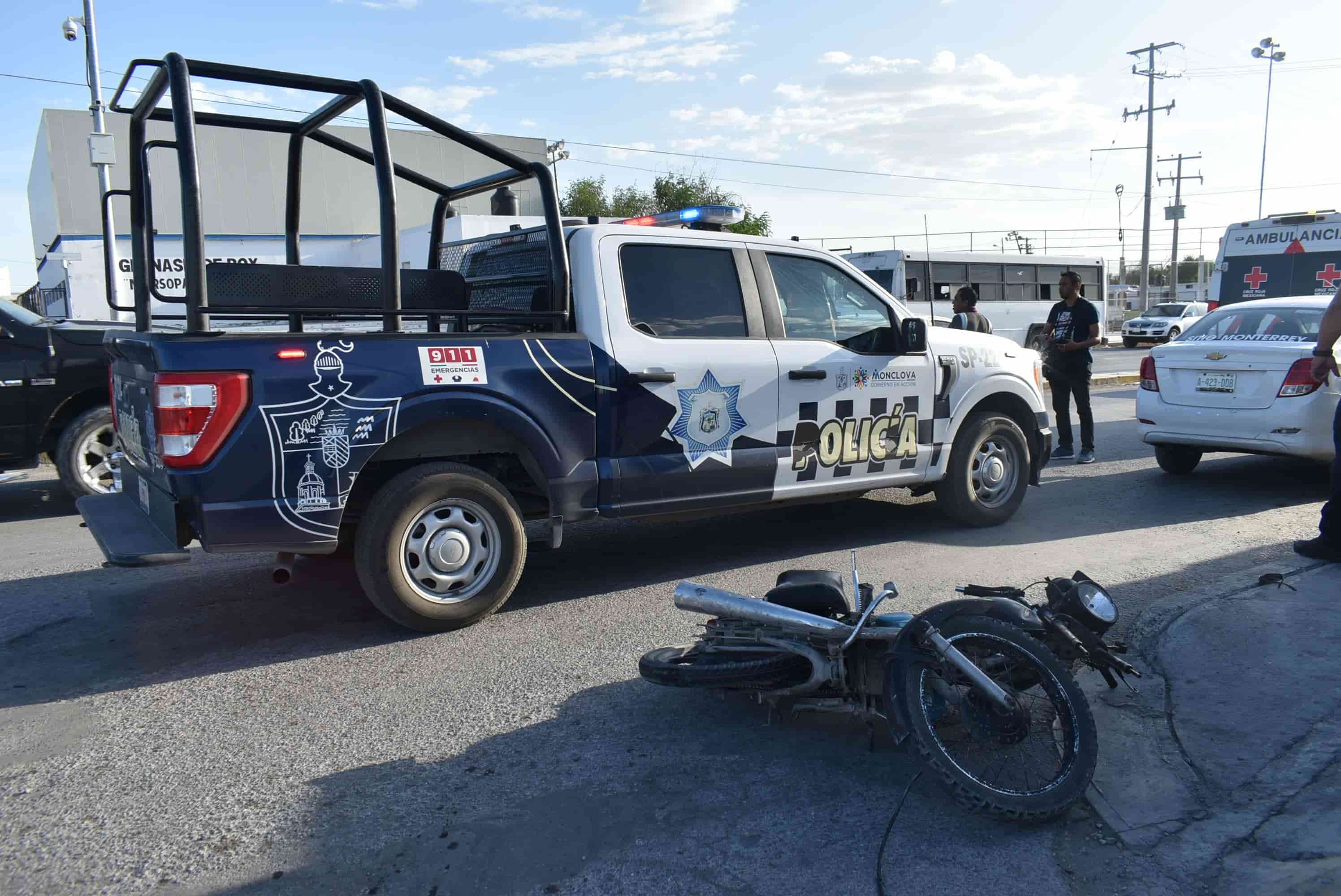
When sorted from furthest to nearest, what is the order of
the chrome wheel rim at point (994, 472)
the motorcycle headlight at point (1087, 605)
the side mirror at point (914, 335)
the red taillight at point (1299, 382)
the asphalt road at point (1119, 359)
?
the asphalt road at point (1119, 359) → the red taillight at point (1299, 382) → the chrome wheel rim at point (994, 472) → the side mirror at point (914, 335) → the motorcycle headlight at point (1087, 605)

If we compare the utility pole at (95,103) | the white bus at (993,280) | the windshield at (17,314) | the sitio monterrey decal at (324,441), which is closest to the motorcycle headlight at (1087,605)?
the sitio monterrey decal at (324,441)

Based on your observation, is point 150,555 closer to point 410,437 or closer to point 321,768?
point 410,437

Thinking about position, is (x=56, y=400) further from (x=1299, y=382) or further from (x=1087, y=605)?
(x=1299, y=382)

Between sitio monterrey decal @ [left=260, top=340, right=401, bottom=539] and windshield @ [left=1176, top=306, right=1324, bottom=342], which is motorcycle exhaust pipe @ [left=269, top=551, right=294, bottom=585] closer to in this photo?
sitio monterrey decal @ [left=260, top=340, right=401, bottom=539]

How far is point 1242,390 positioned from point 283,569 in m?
7.23

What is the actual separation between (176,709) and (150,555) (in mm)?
699

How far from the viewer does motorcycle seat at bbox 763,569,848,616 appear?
349cm

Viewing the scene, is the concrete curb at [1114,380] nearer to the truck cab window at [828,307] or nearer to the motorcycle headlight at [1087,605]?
the truck cab window at [828,307]

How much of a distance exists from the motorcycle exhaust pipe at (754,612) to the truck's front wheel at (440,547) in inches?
60.1

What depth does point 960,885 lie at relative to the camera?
2.67 meters

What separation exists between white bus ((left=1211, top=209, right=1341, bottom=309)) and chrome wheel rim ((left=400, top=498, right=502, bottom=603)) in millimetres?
13714

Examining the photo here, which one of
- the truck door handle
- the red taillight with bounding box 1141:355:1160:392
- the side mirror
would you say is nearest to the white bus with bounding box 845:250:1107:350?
the red taillight with bounding box 1141:355:1160:392

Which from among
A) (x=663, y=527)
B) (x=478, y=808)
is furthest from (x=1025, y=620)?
(x=663, y=527)

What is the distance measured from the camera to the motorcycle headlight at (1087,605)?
331 centimetres
